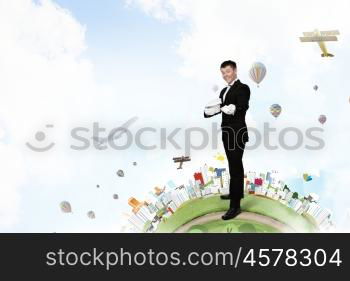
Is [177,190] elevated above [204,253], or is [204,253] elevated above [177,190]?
[177,190]

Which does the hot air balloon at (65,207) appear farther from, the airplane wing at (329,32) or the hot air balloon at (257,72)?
the airplane wing at (329,32)

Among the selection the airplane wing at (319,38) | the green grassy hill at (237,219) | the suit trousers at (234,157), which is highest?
the airplane wing at (319,38)

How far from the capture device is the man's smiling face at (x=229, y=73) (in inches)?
312

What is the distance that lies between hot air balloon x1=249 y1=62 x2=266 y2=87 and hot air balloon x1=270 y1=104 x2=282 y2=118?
39cm

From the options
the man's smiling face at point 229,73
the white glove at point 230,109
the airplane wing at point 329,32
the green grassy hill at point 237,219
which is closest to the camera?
the white glove at point 230,109

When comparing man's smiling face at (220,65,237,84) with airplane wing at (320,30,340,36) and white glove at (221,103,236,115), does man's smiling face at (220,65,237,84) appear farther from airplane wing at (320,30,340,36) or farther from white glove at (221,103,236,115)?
airplane wing at (320,30,340,36)

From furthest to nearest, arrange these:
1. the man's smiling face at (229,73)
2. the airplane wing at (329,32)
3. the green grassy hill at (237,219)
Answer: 1. the airplane wing at (329,32)
2. the green grassy hill at (237,219)
3. the man's smiling face at (229,73)

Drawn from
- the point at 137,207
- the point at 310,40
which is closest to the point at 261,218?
the point at 137,207

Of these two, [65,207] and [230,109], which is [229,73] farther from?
[65,207]

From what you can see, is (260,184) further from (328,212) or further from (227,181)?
(328,212)

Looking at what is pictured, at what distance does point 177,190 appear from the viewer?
820cm

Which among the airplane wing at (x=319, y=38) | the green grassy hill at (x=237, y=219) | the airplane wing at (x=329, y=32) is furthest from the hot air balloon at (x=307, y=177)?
the airplane wing at (x=329, y=32)

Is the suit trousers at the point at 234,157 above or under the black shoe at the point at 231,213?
above

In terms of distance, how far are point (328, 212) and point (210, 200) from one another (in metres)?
1.66
